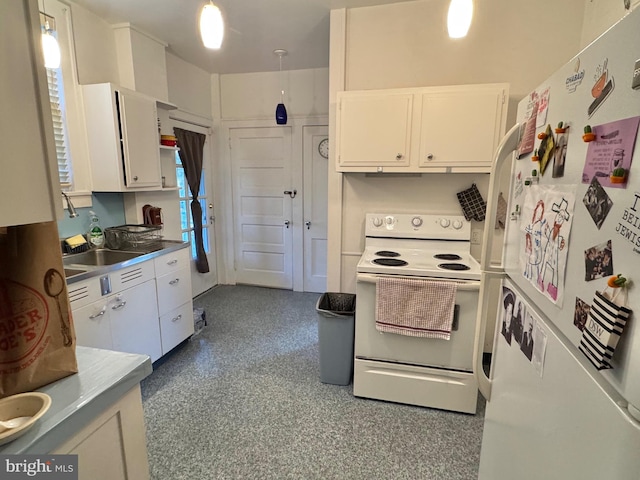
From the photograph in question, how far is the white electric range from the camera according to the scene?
6.72 ft

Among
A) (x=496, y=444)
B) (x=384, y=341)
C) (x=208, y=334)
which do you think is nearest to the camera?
(x=496, y=444)

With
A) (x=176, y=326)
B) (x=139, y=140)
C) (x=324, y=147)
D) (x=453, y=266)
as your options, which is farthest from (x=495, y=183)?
(x=324, y=147)

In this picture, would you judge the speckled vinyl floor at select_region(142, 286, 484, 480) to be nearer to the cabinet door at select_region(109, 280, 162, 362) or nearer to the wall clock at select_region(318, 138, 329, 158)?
the cabinet door at select_region(109, 280, 162, 362)

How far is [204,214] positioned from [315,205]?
4.67 ft

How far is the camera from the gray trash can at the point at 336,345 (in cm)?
229

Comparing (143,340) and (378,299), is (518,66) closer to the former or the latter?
(378,299)

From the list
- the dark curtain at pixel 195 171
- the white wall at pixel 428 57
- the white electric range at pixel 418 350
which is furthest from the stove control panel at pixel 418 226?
the dark curtain at pixel 195 171

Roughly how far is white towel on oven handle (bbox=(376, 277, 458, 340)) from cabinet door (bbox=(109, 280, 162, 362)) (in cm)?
167

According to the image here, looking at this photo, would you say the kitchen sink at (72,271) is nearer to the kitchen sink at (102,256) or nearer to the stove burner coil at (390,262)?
the kitchen sink at (102,256)

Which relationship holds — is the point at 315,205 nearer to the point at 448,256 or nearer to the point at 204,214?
the point at 204,214

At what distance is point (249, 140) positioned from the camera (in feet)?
13.9

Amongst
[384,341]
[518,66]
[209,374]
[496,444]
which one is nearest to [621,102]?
[496,444]

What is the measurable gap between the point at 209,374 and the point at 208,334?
701 mm

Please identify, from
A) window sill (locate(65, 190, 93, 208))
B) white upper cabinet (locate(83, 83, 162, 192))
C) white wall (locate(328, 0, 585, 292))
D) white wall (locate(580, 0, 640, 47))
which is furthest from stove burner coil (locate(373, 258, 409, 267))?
window sill (locate(65, 190, 93, 208))
